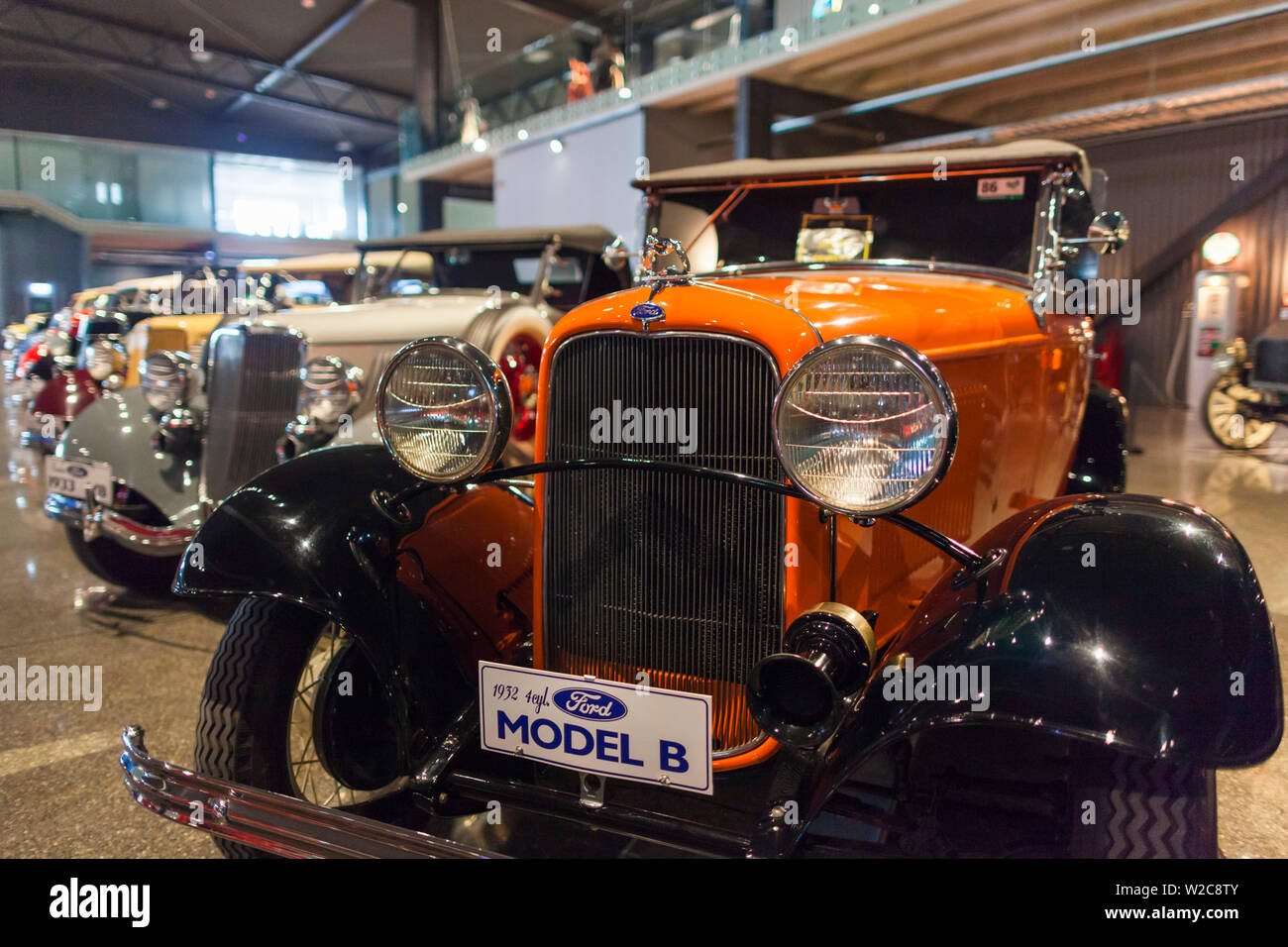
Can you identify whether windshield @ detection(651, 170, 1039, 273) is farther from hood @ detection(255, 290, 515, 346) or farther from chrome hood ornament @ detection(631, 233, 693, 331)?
hood @ detection(255, 290, 515, 346)

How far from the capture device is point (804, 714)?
144 cm

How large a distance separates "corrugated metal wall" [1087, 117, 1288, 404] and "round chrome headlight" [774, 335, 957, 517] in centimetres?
1063

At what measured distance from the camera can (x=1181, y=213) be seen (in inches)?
412

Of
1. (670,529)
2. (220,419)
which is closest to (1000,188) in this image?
(670,529)

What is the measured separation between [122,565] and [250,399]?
95 centimetres

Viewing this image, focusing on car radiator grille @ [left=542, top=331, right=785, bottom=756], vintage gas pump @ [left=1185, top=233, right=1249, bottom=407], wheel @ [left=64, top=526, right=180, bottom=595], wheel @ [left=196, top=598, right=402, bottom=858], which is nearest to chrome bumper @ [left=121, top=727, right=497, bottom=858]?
wheel @ [left=196, top=598, right=402, bottom=858]

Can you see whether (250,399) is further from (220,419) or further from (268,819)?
(268,819)

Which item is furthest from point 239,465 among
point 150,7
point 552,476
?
point 552,476

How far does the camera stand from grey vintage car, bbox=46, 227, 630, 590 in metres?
3.53

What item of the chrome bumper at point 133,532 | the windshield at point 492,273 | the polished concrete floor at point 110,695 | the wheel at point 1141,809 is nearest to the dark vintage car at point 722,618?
the wheel at point 1141,809

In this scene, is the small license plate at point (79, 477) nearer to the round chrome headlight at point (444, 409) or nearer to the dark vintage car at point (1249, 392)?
the round chrome headlight at point (444, 409)

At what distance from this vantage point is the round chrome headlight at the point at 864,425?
1.34 metres

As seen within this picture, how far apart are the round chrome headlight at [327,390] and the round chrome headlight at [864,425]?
2.66 metres
